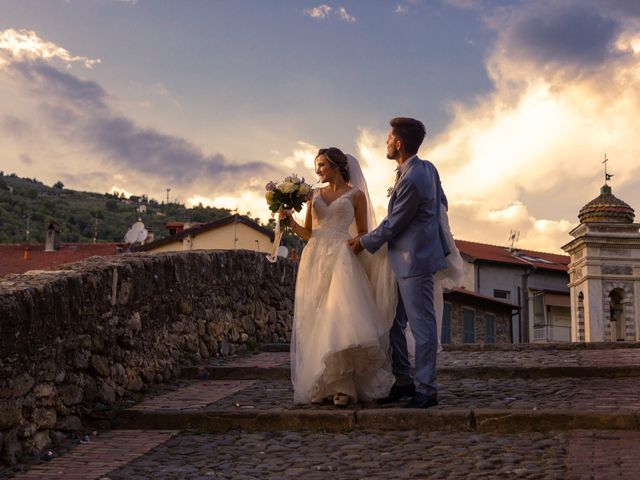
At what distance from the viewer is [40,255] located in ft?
130

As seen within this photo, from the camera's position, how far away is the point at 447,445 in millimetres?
5367

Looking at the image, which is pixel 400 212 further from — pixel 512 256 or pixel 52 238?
pixel 512 256

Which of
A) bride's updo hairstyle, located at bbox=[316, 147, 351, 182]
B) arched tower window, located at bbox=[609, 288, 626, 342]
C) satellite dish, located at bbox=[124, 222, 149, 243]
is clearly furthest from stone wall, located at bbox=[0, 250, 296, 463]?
arched tower window, located at bbox=[609, 288, 626, 342]

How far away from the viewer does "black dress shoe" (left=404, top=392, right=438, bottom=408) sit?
6.14 m

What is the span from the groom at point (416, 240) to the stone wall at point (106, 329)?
229 cm

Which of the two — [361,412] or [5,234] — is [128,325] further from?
[5,234]

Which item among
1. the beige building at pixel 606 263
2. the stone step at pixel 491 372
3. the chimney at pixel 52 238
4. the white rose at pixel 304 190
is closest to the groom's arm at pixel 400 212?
the white rose at pixel 304 190

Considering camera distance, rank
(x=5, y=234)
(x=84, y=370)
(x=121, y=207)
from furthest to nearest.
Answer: (x=121, y=207), (x=5, y=234), (x=84, y=370)

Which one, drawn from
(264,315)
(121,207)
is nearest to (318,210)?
(264,315)

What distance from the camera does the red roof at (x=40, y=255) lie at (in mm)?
38312

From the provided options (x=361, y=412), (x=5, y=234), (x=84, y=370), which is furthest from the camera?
(x=5, y=234)

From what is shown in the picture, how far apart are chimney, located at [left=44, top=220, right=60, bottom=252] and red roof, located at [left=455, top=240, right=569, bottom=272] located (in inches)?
837

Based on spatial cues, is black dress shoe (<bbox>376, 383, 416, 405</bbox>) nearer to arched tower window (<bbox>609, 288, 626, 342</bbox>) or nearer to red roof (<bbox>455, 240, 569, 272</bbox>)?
arched tower window (<bbox>609, 288, 626, 342</bbox>)

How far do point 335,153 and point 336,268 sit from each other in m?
1.03
